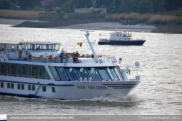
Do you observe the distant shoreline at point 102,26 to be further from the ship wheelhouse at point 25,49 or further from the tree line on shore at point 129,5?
the ship wheelhouse at point 25,49

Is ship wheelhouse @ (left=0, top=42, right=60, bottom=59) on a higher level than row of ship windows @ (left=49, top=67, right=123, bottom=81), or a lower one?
higher

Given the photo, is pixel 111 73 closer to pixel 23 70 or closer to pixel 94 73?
pixel 94 73

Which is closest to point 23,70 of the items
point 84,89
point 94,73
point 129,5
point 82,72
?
point 82,72

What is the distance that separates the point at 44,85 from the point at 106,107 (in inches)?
212

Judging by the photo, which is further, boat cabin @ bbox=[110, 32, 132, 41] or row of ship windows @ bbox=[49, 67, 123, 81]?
boat cabin @ bbox=[110, 32, 132, 41]

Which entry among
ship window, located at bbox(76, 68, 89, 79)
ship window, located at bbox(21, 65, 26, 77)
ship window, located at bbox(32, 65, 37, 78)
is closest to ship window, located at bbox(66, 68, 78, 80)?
ship window, located at bbox(76, 68, 89, 79)

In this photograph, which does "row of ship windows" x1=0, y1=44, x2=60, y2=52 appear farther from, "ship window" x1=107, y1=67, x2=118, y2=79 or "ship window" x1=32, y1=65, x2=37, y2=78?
"ship window" x1=107, y1=67, x2=118, y2=79

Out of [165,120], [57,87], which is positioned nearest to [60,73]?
[57,87]

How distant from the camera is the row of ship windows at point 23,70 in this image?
1245 inches

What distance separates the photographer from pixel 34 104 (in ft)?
102

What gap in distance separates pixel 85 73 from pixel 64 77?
1.71 meters

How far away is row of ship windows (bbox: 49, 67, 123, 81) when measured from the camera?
3056 cm

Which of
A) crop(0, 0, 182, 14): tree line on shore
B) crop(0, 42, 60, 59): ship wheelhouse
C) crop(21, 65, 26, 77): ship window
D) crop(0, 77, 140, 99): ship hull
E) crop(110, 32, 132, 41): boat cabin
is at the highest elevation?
crop(0, 0, 182, 14): tree line on shore

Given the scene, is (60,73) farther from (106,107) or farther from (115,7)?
(115,7)
